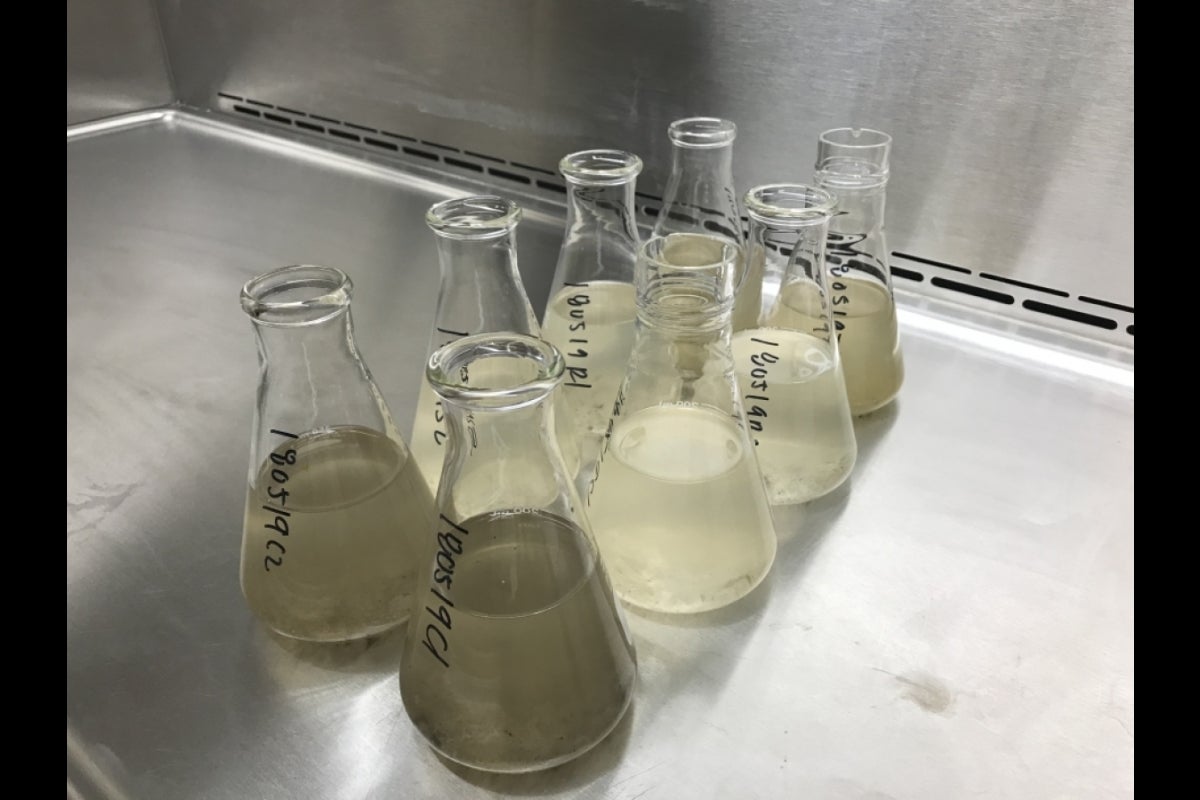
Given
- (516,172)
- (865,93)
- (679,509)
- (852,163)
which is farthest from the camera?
(516,172)

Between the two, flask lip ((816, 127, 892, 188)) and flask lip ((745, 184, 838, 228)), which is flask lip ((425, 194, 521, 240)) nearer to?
flask lip ((745, 184, 838, 228))

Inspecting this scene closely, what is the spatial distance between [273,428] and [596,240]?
0.29 metres

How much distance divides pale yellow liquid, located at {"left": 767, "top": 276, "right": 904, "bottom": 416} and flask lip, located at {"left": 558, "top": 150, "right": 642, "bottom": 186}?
0.20 meters

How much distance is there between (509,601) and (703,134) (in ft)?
1.54

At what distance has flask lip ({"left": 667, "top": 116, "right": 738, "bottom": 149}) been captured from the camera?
29.6 inches

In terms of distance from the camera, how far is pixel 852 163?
75cm

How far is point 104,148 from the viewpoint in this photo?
1533mm

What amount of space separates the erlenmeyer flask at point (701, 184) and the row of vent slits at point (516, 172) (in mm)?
223

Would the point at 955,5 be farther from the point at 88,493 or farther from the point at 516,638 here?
the point at 88,493

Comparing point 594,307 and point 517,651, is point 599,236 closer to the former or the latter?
point 594,307

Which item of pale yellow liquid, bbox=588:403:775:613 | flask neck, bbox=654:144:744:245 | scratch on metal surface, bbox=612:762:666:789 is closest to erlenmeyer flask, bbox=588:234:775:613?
pale yellow liquid, bbox=588:403:775:613

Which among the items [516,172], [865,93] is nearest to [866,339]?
[865,93]

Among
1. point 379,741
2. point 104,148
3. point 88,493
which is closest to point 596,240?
point 379,741

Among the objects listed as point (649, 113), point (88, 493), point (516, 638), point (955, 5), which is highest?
point (955, 5)
